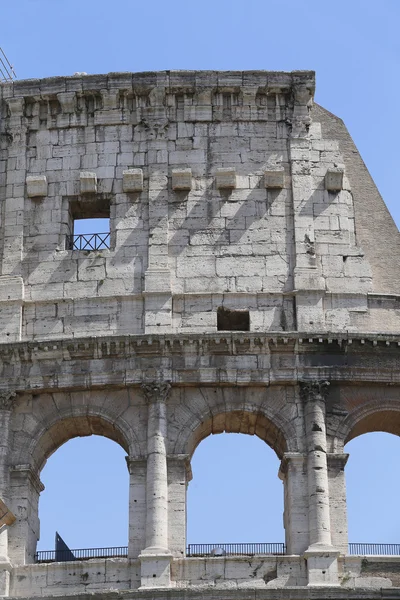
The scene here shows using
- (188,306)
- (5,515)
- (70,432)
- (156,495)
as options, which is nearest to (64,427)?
(70,432)

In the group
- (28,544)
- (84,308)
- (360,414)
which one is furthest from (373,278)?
(28,544)

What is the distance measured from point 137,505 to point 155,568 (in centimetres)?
137

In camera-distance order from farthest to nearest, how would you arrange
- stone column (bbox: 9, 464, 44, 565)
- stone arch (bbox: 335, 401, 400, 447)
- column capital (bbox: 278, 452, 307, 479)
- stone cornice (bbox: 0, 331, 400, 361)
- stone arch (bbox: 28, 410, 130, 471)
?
stone cornice (bbox: 0, 331, 400, 361) < stone arch (bbox: 28, 410, 130, 471) < stone arch (bbox: 335, 401, 400, 447) < column capital (bbox: 278, 452, 307, 479) < stone column (bbox: 9, 464, 44, 565)

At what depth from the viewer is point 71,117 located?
33438mm

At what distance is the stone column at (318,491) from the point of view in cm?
2856

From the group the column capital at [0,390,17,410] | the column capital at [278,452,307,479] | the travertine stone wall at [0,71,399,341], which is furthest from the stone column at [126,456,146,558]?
the travertine stone wall at [0,71,399,341]

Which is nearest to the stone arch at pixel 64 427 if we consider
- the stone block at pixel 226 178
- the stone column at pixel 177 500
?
the stone column at pixel 177 500

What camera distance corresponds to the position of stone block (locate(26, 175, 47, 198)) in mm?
32719

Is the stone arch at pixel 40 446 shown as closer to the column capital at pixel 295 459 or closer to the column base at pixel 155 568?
the column base at pixel 155 568

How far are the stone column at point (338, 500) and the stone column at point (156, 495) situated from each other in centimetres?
284

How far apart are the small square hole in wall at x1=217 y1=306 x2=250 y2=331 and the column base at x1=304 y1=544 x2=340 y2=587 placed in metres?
4.59

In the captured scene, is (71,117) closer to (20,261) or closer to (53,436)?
(20,261)

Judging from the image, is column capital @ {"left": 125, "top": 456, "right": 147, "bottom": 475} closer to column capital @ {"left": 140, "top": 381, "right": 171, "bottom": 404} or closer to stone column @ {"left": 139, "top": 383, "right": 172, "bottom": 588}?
stone column @ {"left": 139, "top": 383, "right": 172, "bottom": 588}

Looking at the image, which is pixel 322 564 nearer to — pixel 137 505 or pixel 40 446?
pixel 137 505
